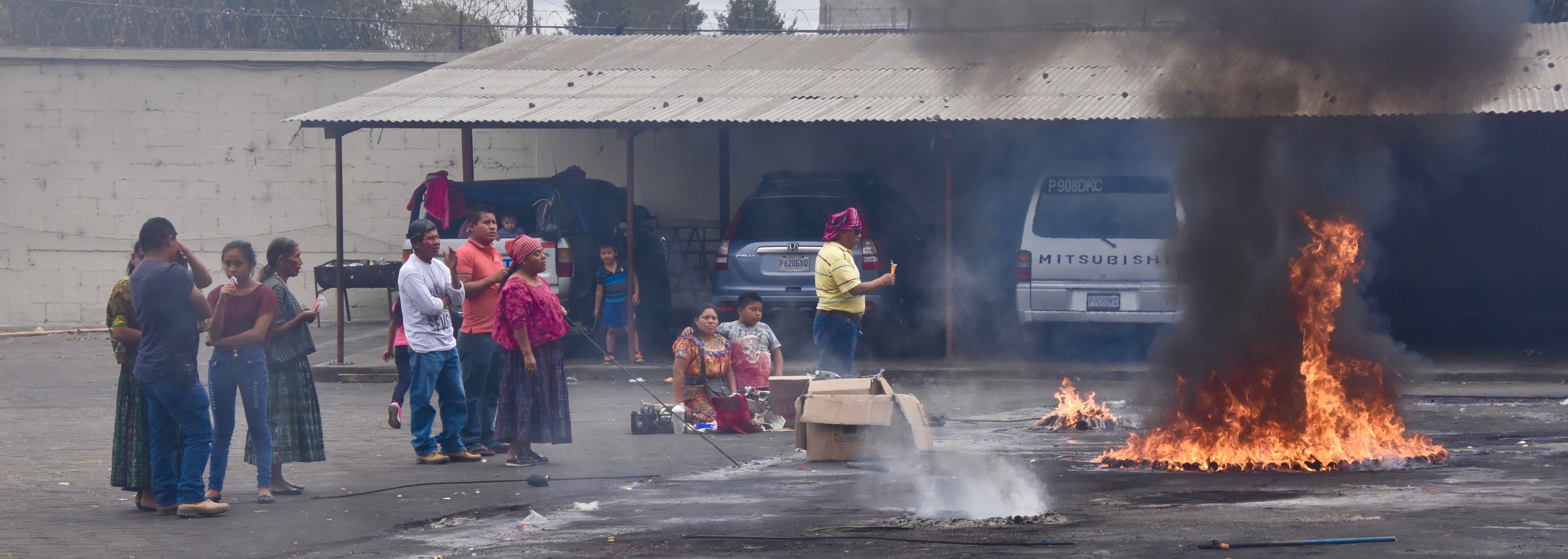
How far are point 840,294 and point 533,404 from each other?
2353mm

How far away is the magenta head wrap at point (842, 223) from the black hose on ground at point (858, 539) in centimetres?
386

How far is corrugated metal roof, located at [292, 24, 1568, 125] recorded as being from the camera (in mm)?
8664

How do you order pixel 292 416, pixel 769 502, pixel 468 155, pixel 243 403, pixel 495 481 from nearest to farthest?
pixel 769 502 → pixel 243 403 → pixel 292 416 → pixel 495 481 → pixel 468 155

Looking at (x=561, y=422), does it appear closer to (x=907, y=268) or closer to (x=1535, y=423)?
(x=1535, y=423)

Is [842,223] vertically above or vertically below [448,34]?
below

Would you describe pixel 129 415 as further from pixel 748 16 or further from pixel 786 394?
pixel 748 16

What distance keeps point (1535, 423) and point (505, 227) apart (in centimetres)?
906

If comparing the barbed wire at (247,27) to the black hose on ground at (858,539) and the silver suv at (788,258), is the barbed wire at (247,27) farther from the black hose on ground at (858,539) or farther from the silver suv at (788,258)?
the black hose on ground at (858,539)

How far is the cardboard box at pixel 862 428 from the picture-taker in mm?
8000

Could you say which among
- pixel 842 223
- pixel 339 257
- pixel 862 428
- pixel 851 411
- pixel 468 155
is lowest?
pixel 862 428

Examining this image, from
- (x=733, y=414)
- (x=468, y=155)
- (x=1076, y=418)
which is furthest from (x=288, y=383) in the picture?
(x=468, y=155)

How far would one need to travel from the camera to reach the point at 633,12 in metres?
38.0

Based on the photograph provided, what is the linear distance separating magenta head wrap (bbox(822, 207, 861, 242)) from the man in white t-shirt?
254 cm

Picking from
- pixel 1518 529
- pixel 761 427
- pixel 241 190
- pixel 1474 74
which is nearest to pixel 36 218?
pixel 241 190
